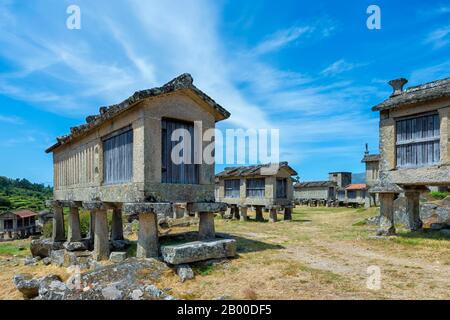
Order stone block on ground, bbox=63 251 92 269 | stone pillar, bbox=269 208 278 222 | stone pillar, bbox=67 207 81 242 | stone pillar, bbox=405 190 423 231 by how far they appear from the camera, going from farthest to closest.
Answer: stone pillar, bbox=269 208 278 222 < stone pillar, bbox=67 207 81 242 < stone pillar, bbox=405 190 423 231 < stone block on ground, bbox=63 251 92 269

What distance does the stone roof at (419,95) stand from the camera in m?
10.8

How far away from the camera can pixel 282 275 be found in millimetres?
7555

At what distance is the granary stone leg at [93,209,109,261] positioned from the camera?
1123 centimetres

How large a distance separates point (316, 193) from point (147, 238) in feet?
143

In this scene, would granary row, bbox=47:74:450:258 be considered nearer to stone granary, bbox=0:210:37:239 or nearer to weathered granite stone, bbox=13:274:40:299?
weathered granite stone, bbox=13:274:40:299

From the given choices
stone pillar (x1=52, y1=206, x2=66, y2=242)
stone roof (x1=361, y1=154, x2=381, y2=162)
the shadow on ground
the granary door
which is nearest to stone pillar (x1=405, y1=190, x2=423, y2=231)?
the shadow on ground

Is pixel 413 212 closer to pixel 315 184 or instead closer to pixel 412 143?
pixel 412 143

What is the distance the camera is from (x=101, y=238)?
11258 millimetres

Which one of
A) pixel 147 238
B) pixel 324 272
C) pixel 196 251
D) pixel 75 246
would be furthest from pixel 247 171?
pixel 324 272

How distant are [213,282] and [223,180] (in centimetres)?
1972

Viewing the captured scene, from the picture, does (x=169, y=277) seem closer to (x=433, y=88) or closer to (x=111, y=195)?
(x=111, y=195)

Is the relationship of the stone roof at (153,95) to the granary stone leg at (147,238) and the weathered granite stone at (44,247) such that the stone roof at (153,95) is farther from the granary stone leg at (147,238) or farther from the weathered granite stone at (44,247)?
the weathered granite stone at (44,247)

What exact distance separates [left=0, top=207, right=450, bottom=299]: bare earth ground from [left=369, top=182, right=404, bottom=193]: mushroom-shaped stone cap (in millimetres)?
1802
